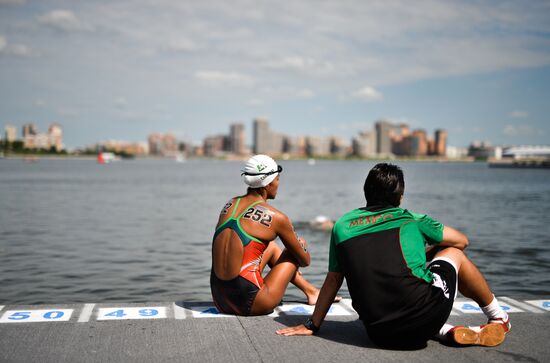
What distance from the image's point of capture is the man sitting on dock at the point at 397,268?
195 inches

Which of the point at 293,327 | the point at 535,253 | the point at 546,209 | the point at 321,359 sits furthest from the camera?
the point at 546,209

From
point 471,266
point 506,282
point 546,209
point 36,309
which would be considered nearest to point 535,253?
point 506,282

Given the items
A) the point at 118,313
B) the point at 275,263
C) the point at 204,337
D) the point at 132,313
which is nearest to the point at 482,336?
the point at 275,263

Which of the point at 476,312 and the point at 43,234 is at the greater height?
the point at 476,312

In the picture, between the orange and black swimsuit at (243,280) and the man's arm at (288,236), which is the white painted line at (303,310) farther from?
the man's arm at (288,236)

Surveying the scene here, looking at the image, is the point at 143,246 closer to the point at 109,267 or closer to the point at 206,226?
the point at 109,267

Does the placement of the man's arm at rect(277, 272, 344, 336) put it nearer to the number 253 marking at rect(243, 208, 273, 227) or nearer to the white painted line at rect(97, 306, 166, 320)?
the number 253 marking at rect(243, 208, 273, 227)

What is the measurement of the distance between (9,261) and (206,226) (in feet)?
33.8

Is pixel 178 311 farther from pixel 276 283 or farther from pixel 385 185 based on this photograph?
pixel 385 185

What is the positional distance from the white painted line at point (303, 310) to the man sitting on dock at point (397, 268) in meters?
1.40

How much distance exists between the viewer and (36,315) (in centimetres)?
630

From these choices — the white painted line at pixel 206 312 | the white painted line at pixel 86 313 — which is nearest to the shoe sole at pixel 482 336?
the white painted line at pixel 206 312

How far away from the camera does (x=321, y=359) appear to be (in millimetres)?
5020

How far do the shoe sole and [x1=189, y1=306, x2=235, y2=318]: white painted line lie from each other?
226 cm
